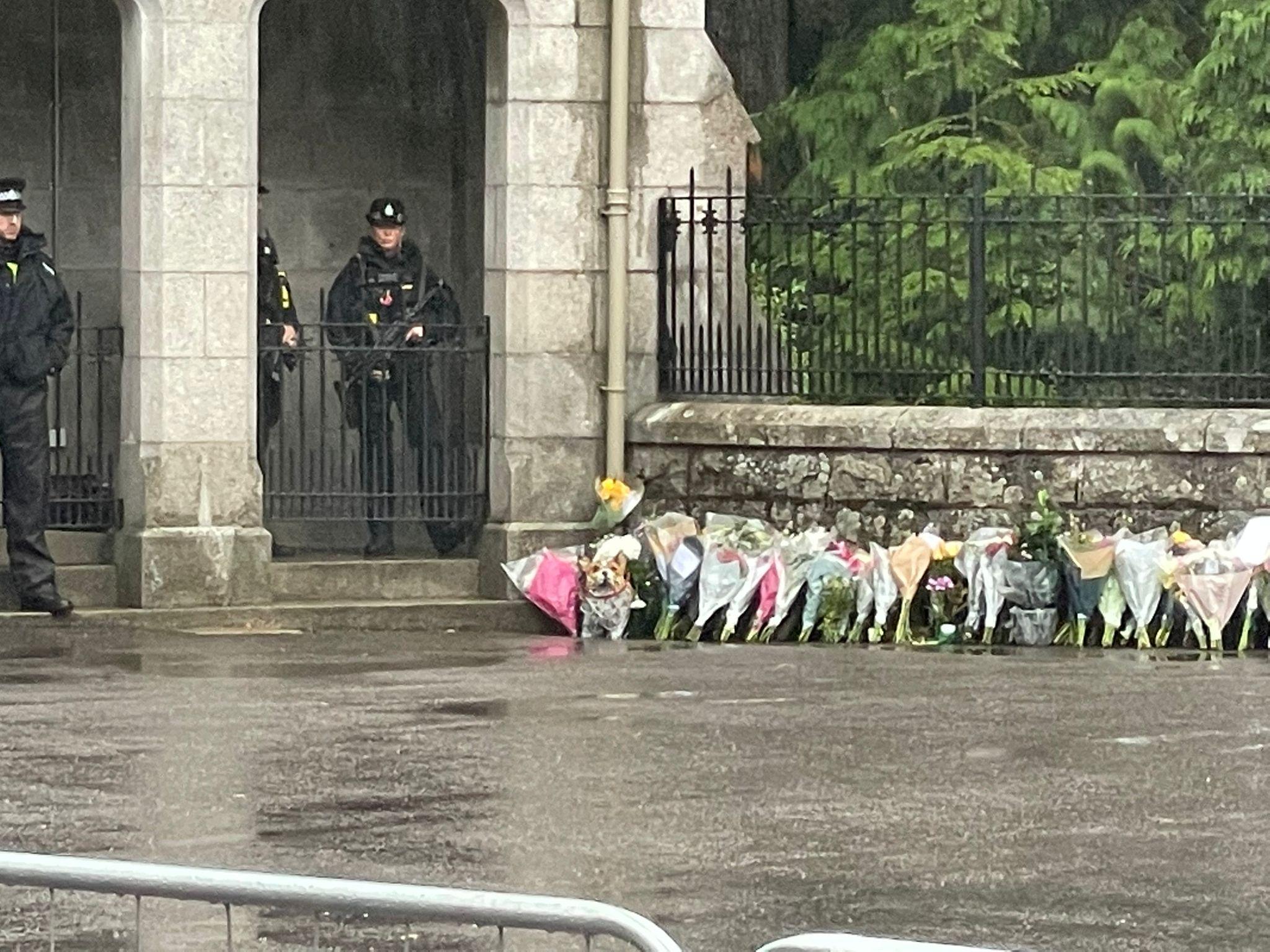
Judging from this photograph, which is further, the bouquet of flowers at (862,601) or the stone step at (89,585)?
the stone step at (89,585)

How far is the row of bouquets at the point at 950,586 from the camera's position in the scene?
578 inches

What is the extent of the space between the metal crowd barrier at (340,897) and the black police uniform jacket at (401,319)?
11566mm

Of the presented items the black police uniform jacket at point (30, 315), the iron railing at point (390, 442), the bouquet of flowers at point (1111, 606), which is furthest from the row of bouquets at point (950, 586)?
the black police uniform jacket at point (30, 315)

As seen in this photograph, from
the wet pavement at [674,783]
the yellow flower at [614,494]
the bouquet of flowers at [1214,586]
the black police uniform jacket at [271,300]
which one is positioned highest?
the black police uniform jacket at [271,300]

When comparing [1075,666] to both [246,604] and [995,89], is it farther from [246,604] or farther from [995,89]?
[995,89]

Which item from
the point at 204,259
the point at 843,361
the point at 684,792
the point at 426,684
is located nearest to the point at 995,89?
the point at 843,361

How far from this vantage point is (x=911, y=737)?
11.7m

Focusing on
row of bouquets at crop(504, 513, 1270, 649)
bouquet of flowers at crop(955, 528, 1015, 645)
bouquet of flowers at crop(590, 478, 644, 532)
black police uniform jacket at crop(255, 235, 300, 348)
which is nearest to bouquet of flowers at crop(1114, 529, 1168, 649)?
row of bouquets at crop(504, 513, 1270, 649)

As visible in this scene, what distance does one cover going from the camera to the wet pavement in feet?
27.6

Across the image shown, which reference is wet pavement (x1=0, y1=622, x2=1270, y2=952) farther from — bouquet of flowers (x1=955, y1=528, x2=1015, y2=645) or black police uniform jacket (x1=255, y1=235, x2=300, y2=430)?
black police uniform jacket (x1=255, y1=235, x2=300, y2=430)

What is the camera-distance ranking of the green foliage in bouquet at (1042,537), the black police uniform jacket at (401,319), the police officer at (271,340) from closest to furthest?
1. the green foliage in bouquet at (1042,537)
2. the police officer at (271,340)
3. the black police uniform jacket at (401,319)

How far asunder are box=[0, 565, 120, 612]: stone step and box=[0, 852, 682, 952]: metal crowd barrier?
10.9 m

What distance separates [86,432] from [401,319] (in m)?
2.21

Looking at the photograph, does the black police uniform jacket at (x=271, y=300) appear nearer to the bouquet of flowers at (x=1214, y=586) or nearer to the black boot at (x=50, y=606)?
the black boot at (x=50, y=606)
